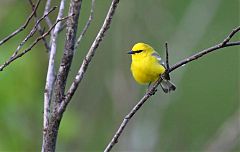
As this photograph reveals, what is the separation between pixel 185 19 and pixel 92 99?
1.22 meters

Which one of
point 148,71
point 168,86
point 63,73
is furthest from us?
point 168,86

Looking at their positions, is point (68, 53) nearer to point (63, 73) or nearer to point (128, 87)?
point (63, 73)

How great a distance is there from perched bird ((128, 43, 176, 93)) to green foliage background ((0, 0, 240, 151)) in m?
0.61

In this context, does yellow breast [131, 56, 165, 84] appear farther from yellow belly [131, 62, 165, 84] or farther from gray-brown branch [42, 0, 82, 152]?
gray-brown branch [42, 0, 82, 152]

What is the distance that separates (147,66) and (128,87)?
0.99m

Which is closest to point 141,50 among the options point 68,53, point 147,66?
point 147,66

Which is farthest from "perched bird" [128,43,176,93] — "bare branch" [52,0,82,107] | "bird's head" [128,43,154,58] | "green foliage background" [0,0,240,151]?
"bare branch" [52,0,82,107]

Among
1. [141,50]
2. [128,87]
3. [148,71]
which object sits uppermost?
[128,87]

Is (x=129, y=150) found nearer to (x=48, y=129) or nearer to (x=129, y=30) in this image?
(x=129, y=30)

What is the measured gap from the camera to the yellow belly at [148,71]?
4098 millimetres

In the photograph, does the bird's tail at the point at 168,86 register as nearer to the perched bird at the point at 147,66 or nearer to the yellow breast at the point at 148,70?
the perched bird at the point at 147,66

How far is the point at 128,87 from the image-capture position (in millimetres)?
5137

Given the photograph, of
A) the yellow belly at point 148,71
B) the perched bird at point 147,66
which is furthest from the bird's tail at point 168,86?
the yellow belly at point 148,71

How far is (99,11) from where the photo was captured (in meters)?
6.46
